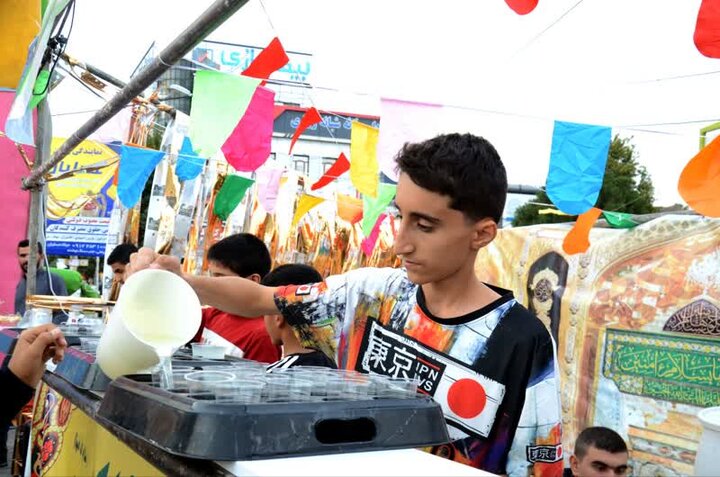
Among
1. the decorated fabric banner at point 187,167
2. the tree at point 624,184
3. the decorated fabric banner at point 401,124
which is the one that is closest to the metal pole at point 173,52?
the decorated fabric banner at point 401,124

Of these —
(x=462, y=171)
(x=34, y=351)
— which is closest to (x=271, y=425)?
(x=462, y=171)

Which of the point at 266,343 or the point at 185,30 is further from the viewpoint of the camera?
the point at 266,343

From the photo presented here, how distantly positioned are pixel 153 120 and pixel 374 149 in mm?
2912

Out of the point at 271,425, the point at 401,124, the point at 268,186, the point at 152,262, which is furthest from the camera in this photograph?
the point at 268,186

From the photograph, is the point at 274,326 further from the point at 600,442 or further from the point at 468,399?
the point at 600,442

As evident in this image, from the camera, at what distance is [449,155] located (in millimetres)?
1528

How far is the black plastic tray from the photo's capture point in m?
0.95

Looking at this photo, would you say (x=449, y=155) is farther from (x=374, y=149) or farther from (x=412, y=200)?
(x=374, y=149)

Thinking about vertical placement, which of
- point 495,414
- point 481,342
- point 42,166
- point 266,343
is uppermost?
point 42,166

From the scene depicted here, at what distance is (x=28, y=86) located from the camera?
288 cm

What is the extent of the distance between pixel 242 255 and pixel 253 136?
2527mm

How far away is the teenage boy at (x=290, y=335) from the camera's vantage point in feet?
7.22

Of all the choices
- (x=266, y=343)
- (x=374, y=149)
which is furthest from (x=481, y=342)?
(x=374, y=149)

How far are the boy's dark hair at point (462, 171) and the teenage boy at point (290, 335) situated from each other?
2.19ft
